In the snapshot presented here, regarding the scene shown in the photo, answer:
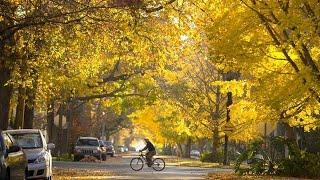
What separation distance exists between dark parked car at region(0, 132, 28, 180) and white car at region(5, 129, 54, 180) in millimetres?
2516

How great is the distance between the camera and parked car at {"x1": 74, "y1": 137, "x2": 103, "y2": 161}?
44531mm

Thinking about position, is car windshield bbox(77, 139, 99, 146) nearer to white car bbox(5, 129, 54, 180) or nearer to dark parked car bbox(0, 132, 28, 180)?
white car bbox(5, 129, 54, 180)

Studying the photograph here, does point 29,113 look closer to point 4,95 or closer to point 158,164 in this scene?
point 158,164

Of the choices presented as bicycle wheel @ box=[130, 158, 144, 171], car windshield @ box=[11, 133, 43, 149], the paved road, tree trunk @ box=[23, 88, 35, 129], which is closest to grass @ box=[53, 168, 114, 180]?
the paved road

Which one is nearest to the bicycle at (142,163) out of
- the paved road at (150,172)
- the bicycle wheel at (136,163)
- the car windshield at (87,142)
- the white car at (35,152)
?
the bicycle wheel at (136,163)

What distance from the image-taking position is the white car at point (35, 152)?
19.0 meters

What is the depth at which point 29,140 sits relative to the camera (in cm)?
2023

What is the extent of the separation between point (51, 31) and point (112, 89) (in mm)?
24931

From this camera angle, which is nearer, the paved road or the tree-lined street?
the tree-lined street

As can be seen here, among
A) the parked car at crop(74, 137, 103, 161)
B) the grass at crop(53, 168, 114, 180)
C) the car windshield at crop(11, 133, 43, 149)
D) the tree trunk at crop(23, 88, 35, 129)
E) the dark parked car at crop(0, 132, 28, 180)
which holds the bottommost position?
the grass at crop(53, 168, 114, 180)

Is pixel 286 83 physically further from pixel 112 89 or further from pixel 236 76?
pixel 112 89

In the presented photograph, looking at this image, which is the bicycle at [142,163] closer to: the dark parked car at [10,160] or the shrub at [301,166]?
the shrub at [301,166]

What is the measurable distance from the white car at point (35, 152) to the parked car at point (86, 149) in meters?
23.6

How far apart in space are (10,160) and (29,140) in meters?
5.64
